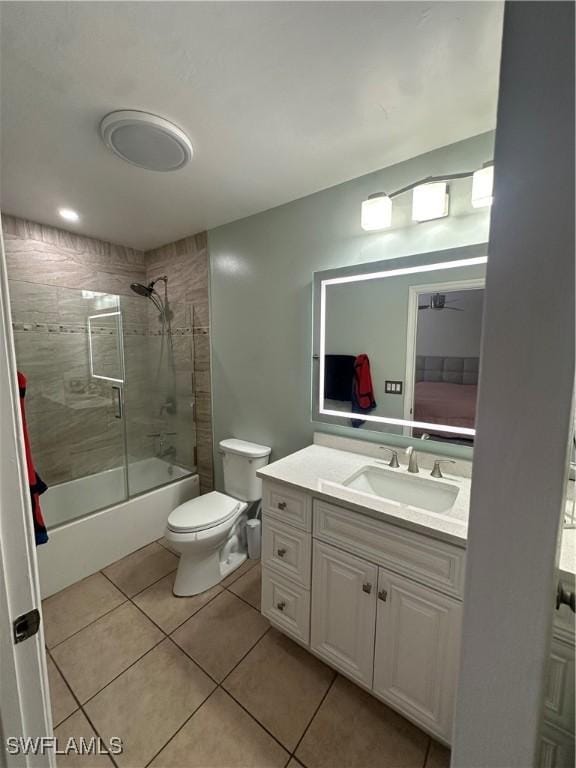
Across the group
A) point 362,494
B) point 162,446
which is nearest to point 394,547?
point 362,494

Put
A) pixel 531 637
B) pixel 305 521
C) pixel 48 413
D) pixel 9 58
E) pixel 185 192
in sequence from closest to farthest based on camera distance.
Result: pixel 531 637 < pixel 9 58 < pixel 305 521 < pixel 185 192 < pixel 48 413

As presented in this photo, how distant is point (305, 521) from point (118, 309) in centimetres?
232

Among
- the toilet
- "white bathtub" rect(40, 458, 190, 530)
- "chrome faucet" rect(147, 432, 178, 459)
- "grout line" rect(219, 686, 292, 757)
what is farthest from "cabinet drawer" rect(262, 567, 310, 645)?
"chrome faucet" rect(147, 432, 178, 459)

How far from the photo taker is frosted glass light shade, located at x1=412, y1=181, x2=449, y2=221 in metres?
1.34

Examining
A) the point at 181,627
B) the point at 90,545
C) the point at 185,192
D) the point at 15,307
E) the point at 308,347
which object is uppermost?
the point at 185,192

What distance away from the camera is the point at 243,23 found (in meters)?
0.87

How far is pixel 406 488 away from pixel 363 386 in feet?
1.85

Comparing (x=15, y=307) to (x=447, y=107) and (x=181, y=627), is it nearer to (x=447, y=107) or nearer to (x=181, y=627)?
(x=181, y=627)

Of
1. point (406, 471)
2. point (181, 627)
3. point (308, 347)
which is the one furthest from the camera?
point (308, 347)

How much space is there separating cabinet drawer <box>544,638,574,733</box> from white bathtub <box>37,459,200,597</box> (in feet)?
7.50

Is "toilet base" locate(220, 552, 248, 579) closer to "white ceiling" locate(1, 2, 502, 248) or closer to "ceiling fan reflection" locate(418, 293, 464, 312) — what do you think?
"ceiling fan reflection" locate(418, 293, 464, 312)

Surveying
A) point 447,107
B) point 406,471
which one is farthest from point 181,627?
point 447,107

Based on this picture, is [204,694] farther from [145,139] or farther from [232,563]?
[145,139]

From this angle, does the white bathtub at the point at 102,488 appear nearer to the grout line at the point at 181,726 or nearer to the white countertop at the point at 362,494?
the grout line at the point at 181,726
